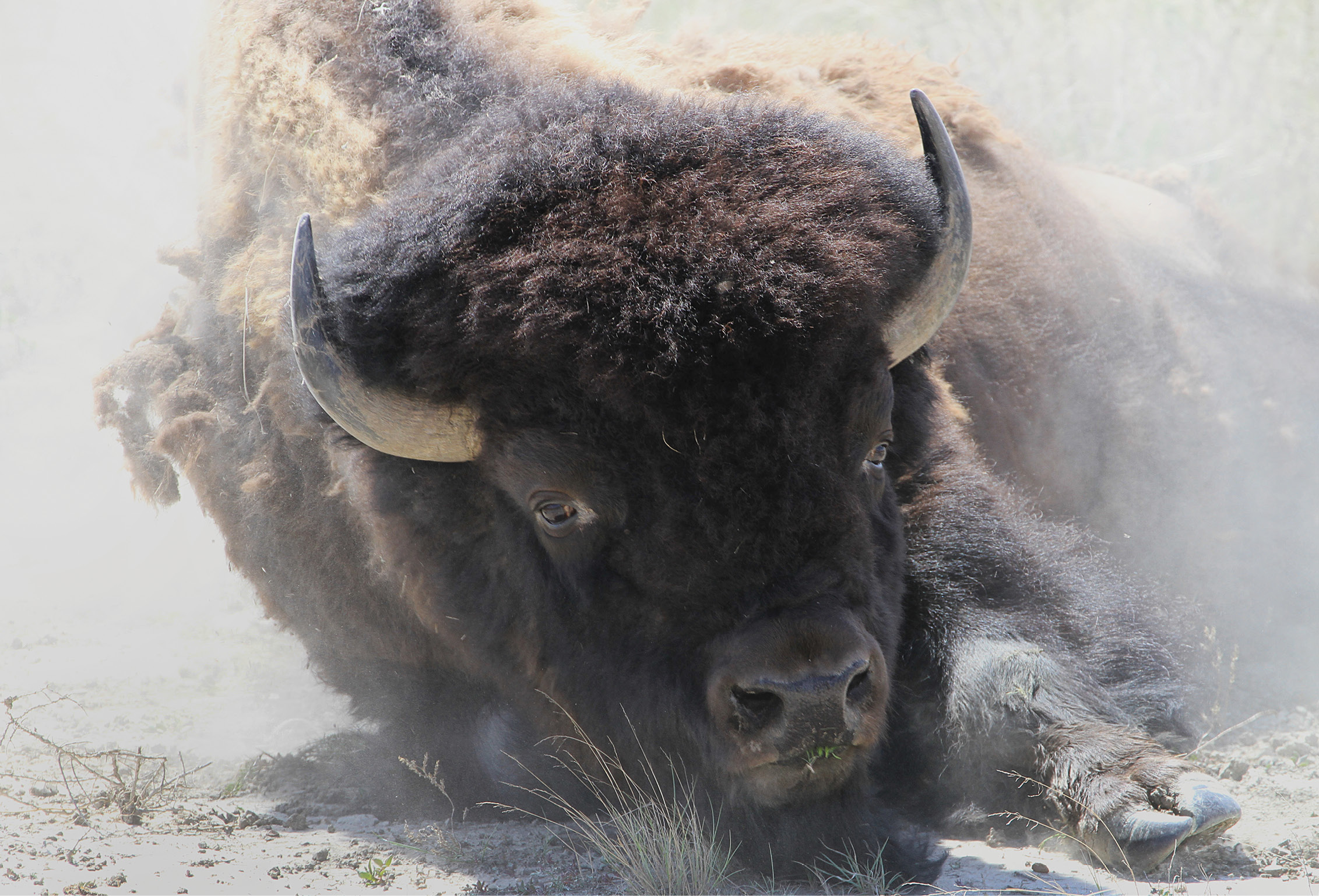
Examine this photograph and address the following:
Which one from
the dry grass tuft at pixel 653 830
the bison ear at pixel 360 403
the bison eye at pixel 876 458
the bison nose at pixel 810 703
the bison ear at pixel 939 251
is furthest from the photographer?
the bison eye at pixel 876 458

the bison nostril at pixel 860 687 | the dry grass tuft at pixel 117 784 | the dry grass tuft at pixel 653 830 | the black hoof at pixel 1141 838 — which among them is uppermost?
the bison nostril at pixel 860 687

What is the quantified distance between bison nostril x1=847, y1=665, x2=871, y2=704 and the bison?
0.02 metres

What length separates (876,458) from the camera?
3.02 meters

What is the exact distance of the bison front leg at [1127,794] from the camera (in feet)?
8.48

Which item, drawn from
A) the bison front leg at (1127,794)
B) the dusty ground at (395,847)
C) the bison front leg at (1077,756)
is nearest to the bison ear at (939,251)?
the bison front leg at (1077,756)

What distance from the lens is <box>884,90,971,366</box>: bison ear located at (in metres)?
2.83

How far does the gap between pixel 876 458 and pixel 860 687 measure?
2.75 feet

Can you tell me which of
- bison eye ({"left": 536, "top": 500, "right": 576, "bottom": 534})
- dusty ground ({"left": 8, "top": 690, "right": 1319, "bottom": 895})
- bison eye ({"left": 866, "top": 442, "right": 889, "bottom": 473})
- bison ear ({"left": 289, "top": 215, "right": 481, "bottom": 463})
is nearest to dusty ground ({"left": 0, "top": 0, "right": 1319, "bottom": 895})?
dusty ground ({"left": 8, "top": 690, "right": 1319, "bottom": 895})

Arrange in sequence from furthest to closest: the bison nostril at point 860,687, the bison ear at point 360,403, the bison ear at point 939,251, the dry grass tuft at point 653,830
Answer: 1. the bison ear at point 939,251
2. the dry grass tuft at point 653,830
3. the bison ear at point 360,403
4. the bison nostril at point 860,687

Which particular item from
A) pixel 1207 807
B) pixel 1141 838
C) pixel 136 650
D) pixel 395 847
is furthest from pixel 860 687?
pixel 136 650

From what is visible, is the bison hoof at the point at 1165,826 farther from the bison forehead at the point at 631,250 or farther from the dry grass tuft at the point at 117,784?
the dry grass tuft at the point at 117,784

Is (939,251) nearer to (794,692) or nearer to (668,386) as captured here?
(668,386)

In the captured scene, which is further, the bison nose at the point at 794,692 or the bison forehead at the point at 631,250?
the bison forehead at the point at 631,250

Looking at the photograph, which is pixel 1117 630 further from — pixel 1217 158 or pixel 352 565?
pixel 1217 158
